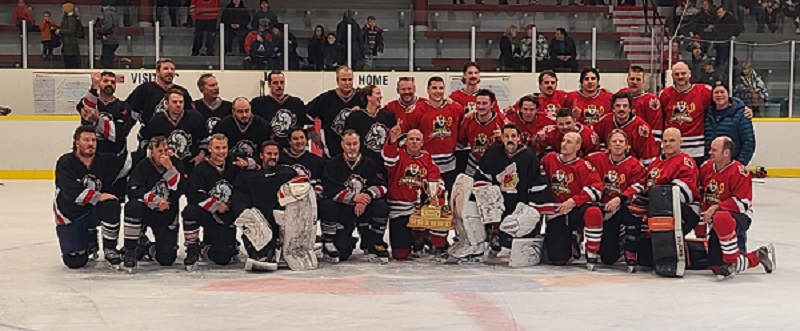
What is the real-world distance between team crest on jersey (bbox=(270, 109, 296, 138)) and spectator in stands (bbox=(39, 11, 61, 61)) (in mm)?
7725

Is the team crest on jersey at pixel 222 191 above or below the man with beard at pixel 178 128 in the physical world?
below

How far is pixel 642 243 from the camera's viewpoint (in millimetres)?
7531

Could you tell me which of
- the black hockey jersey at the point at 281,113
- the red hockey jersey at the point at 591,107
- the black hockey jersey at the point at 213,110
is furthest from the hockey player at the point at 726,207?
the black hockey jersey at the point at 213,110

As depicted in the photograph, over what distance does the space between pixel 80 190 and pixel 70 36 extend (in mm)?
7993

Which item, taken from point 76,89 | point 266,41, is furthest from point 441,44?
point 76,89

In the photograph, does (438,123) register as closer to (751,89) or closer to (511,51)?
(511,51)

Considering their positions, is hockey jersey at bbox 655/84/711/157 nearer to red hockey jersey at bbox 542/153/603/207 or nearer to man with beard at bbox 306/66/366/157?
red hockey jersey at bbox 542/153/603/207

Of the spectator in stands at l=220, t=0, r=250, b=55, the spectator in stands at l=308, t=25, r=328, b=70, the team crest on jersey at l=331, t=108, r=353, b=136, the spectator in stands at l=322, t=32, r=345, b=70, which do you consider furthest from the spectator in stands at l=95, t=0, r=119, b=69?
the team crest on jersey at l=331, t=108, r=353, b=136

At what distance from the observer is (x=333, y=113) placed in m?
8.27

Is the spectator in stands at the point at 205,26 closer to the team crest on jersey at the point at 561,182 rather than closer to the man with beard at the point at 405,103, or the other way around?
the man with beard at the point at 405,103

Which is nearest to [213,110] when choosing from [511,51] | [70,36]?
[70,36]

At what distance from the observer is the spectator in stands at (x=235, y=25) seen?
1477cm

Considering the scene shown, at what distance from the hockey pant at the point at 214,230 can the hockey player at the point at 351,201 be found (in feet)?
2.13

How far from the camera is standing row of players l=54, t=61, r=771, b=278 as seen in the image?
7.43 meters
